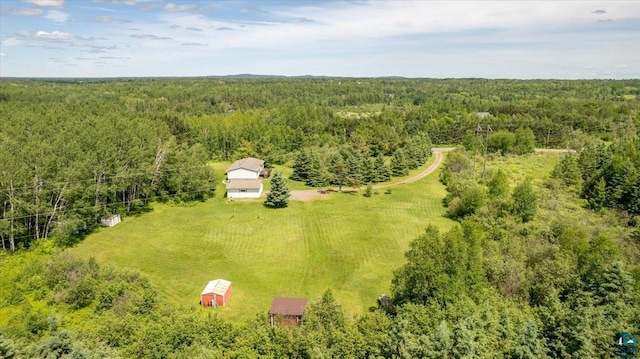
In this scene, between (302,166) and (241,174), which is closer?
(241,174)

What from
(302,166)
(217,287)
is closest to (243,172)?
(302,166)

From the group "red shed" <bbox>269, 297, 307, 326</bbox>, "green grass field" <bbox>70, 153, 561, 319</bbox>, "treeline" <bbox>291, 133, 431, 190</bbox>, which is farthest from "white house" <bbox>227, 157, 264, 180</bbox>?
"red shed" <bbox>269, 297, 307, 326</bbox>

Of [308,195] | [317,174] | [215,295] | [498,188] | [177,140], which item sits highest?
[177,140]

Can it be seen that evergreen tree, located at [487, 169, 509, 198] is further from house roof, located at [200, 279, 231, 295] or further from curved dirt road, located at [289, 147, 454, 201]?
house roof, located at [200, 279, 231, 295]

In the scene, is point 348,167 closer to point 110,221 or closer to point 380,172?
point 380,172

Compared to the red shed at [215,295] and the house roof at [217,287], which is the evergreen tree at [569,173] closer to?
the house roof at [217,287]

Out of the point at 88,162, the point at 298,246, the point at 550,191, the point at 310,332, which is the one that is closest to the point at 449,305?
the point at 310,332
